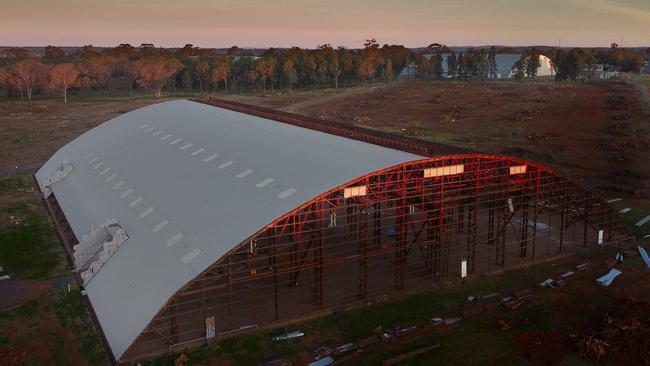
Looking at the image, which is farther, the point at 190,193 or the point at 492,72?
the point at 492,72

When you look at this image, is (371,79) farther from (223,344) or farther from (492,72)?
(223,344)

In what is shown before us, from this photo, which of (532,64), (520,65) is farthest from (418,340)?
Result: (532,64)

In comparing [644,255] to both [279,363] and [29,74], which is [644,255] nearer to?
[279,363]

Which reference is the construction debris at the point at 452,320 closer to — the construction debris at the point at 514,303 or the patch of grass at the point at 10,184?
the construction debris at the point at 514,303

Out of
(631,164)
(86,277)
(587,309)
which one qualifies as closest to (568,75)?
(631,164)

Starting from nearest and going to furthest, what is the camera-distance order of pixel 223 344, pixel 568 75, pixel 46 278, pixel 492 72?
pixel 223 344, pixel 46 278, pixel 568 75, pixel 492 72

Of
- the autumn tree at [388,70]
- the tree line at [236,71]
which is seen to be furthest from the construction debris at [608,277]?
the autumn tree at [388,70]

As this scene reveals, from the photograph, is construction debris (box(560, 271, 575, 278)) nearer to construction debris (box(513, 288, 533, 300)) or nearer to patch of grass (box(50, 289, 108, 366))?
construction debris (box(513, 288, 533, 300))

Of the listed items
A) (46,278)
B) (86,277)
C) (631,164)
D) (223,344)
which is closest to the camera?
(223,344)

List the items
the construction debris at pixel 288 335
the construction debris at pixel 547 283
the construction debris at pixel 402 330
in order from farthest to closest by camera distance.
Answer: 1. the construction debris at pixel 547 283
2. the construction debris at pixel 402 330
3. the construction debris at pixel 288 335
